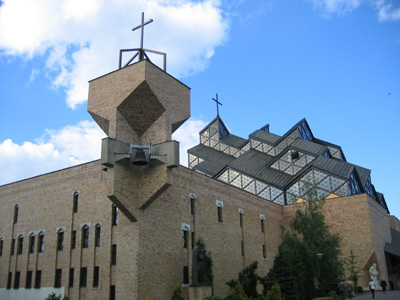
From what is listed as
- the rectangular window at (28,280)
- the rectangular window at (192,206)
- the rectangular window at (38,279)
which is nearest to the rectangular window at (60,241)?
the rectangular window at (38,279)

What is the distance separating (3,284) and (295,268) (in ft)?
60.8

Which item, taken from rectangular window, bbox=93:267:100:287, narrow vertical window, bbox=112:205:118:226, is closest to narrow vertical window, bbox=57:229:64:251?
rectangular window, bbox=93:267:100:287

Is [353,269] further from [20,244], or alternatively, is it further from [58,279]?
[20,244]

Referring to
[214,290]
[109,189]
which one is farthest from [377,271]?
[109,189]

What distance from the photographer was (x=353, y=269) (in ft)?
109

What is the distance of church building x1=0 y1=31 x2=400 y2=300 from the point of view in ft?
67.7

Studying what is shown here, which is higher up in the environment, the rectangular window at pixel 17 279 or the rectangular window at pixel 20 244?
the rectangular window at pixel 20 244

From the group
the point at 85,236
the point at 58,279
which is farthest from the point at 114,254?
the point at 58,279

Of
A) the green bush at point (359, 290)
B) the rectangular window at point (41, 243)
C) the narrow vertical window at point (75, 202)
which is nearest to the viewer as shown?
the narrow vertical window at point (75, 202)

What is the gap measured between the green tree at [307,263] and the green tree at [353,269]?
3709 mm

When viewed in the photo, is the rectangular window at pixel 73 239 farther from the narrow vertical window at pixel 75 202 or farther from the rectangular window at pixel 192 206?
the rectangular window at pixel 192 206

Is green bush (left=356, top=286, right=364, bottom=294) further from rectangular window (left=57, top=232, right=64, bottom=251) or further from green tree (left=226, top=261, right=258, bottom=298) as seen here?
rectangular window (left=57, top=232, right=64, bottom=251)

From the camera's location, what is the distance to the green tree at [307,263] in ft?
76.6

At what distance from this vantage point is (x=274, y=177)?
4353cm
